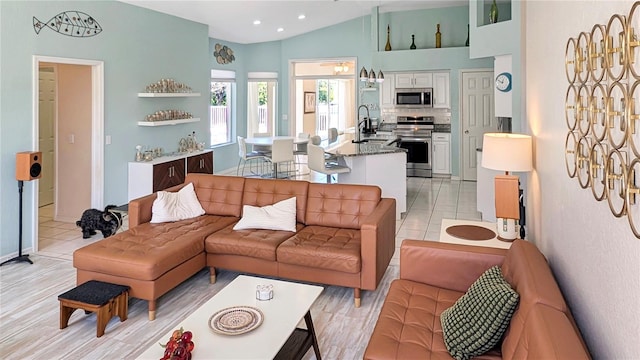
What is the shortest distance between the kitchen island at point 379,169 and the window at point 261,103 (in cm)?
463

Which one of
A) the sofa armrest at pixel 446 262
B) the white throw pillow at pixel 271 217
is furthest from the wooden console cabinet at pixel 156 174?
the sofa armrest at pixel 446 262

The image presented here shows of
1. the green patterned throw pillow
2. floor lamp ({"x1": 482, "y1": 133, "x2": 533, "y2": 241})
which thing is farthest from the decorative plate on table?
floor lamp ({"x1": 482, "y1": 133, "x2": 533, "y2": 241})

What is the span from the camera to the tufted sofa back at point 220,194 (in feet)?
14.2

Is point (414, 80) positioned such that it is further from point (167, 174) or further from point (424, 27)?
point (167, 174)

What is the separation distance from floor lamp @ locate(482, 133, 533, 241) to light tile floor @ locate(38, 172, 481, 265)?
1.45m

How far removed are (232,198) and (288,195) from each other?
0.60 m

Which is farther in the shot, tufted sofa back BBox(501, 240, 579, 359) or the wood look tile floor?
the wood look tile floor

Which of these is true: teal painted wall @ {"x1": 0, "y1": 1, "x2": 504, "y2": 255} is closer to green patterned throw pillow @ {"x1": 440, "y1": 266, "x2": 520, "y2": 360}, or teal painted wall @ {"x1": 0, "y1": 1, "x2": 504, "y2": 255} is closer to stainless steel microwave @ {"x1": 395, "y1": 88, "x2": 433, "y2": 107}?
stainless steel microwave @ {"x1": 395, "y1": 88, "x2": 433, "y2": 107}

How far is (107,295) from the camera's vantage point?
2.96 m

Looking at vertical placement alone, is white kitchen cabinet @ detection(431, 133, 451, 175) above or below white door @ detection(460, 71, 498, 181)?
below

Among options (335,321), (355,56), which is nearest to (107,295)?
(335,321)

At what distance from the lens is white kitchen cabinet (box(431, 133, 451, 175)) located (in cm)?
917

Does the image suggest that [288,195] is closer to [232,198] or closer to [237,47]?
[232,198]

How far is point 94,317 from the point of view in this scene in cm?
317
